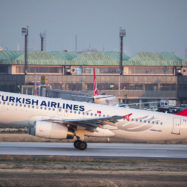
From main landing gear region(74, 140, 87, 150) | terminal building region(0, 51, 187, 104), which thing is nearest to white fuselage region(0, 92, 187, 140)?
main landing gear region(74, 140, 87, 150)

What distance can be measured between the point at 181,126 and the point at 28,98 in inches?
440

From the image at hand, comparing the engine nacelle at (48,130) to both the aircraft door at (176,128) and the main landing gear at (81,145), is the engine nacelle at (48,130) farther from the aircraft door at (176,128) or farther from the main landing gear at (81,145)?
the aircraft door at (176,128)

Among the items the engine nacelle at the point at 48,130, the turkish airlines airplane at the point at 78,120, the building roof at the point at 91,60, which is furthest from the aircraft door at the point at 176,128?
the building roof at the point at 91,60

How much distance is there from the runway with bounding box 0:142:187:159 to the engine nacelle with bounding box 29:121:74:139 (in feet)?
3.73

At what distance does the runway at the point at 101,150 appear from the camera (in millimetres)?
29812

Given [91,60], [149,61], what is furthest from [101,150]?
[91,60]

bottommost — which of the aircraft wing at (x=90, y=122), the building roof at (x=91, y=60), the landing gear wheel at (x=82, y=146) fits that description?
the landing gear wheel at (x=82, y=146)

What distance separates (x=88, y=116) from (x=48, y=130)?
3.31 m

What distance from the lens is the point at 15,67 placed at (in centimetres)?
12294

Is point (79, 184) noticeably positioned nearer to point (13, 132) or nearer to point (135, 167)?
point (135, 167)

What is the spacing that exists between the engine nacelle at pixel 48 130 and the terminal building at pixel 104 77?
64.3 m

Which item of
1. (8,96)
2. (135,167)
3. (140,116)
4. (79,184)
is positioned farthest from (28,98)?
(79,184)

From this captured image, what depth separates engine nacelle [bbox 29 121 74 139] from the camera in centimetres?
2997

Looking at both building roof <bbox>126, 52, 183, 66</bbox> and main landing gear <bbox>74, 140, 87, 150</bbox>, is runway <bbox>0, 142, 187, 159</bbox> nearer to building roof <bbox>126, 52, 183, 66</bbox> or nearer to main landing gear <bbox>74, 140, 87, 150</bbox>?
main landing gear <bbox>74, 140, 87, 150</bbox>
